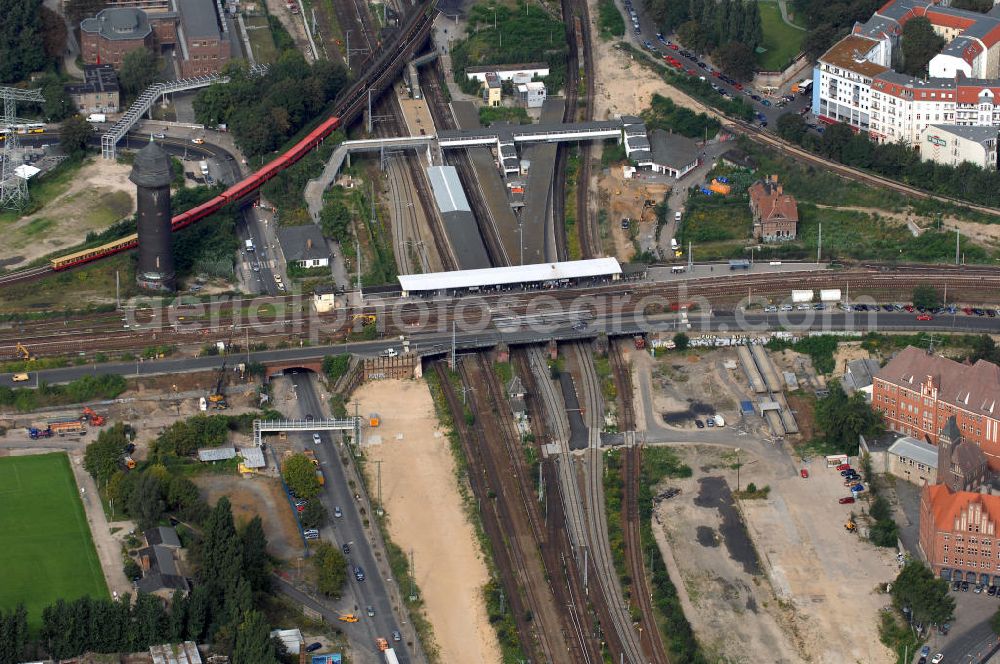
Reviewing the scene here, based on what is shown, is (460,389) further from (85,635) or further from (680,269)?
(85,635)

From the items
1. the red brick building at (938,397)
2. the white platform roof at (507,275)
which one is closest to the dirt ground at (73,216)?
the white platform roof at (507,275)

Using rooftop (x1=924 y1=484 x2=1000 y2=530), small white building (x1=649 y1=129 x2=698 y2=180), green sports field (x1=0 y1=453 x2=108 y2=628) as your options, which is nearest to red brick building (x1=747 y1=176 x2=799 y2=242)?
small white building (x1=649 y1=129 x2=698 y2=180)

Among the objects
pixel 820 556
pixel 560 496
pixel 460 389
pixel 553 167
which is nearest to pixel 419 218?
pixel 553 167

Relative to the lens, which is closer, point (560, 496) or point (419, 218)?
point (560, 496)

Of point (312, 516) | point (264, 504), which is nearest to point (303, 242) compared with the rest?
point (264, 504)

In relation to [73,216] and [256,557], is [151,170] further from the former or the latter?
[256,557]

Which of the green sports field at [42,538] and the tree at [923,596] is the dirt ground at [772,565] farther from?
the green sports field at [42,538]

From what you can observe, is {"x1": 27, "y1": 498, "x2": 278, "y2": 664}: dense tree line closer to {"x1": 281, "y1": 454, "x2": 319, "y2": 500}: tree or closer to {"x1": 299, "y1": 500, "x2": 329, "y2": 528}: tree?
{"x1": 299, "y1": 500, "x2": 329, "y2": 528}: tree
